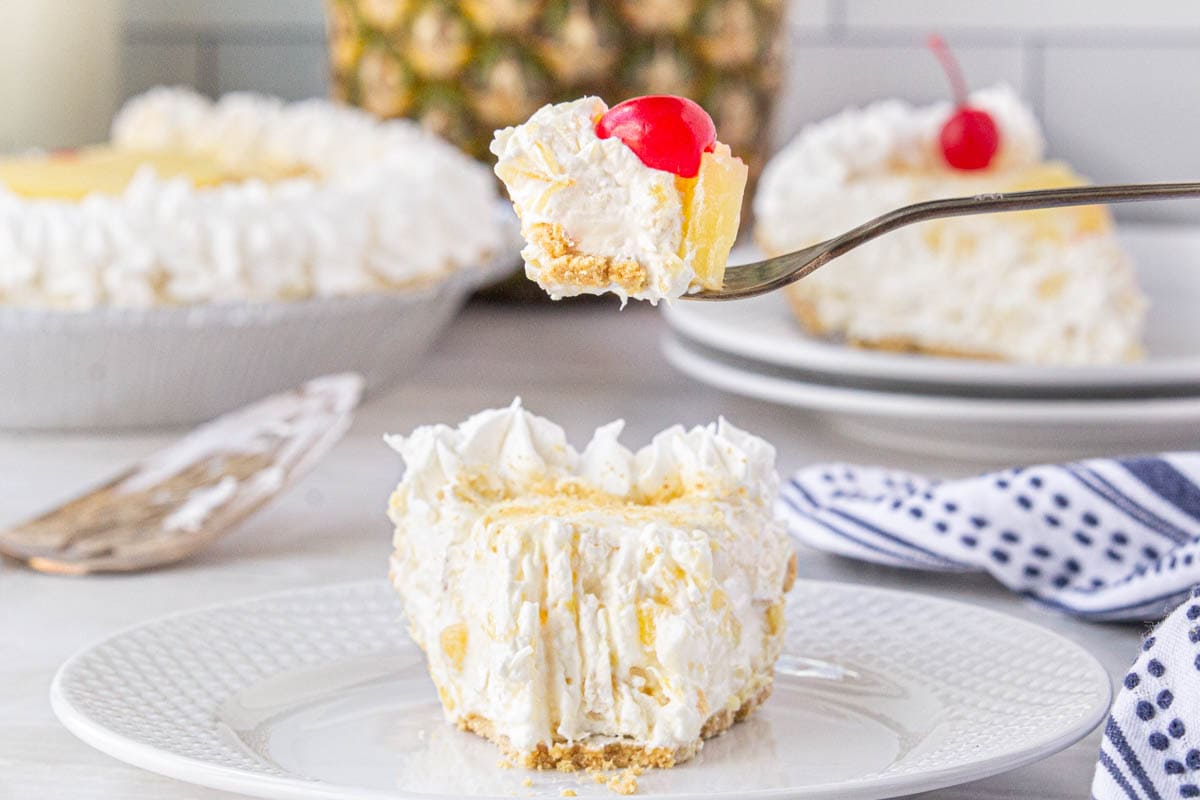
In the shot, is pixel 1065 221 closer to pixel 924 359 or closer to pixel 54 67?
pixel 924 359

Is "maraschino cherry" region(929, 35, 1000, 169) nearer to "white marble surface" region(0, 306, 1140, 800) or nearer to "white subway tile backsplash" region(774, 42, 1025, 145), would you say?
"white marble surface" region(0, 306, 1140, 800)

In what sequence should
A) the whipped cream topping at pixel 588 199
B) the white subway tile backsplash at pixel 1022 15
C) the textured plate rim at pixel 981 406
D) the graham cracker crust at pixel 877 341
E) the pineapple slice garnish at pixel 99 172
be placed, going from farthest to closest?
the white subway tile backsplash at pixel 1022 15
the graham cracker crust at pixel 877 341
the pineapple slice garnish at pixel 99 172
the textured plate rim at pixel 981 406
the whipped cream topping at pixel 588 199

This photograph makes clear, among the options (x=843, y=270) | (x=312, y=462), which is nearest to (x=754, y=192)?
(x=843, y=270)

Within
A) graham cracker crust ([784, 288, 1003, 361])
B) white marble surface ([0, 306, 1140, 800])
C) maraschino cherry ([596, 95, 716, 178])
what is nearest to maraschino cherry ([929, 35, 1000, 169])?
graham cracker crust ([784, 288, 1003, 361])

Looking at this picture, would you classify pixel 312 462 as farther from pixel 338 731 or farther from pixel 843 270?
pixel 843 270

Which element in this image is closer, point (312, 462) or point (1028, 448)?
point (312, 462)

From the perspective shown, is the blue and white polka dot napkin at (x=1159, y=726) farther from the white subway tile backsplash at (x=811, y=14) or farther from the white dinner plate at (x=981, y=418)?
the white subway tile backsplash at (x=811, y=14)

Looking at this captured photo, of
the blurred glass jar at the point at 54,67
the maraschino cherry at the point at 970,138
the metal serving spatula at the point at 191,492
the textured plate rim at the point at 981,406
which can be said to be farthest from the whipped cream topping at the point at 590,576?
the blurred glass jar at the point at 54,67
